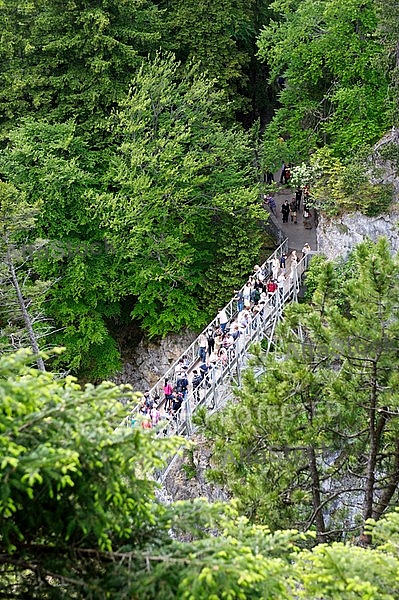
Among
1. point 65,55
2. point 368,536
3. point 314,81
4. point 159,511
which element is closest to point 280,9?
point 314,81

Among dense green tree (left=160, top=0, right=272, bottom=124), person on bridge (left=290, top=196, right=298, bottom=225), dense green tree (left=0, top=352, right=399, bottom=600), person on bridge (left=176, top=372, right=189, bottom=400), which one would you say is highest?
dense green tree (left=160, top=0, right=272, bottom=124)

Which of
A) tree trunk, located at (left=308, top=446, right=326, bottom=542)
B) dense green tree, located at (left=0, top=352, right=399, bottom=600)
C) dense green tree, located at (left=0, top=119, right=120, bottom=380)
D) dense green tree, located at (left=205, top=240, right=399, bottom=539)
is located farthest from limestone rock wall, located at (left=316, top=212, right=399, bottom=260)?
dense green tree, located at (left=0, top=352, right=399, bottom=600)

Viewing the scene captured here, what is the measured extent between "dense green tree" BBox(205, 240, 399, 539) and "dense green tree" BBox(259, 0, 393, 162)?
1083 cm

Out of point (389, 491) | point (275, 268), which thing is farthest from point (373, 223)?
point (389, 491)

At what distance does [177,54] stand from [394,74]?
8.09 meters

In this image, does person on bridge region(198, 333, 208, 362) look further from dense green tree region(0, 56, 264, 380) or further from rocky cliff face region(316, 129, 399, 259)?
rocky cliff face region(316, 129, 399, 259)

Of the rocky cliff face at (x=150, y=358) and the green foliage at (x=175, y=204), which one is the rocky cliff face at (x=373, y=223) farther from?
the rocky cliff face at (x=150, y=358)

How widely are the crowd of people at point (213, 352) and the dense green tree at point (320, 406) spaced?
12.4 ft

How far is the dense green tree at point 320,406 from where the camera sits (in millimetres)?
8992

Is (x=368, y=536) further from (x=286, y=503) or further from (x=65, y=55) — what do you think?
(x=65, y=55)

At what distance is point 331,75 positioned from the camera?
21.6 m

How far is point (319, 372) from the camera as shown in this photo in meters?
9.79

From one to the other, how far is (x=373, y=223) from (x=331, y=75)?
6.14 meters

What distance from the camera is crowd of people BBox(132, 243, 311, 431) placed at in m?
14.9
